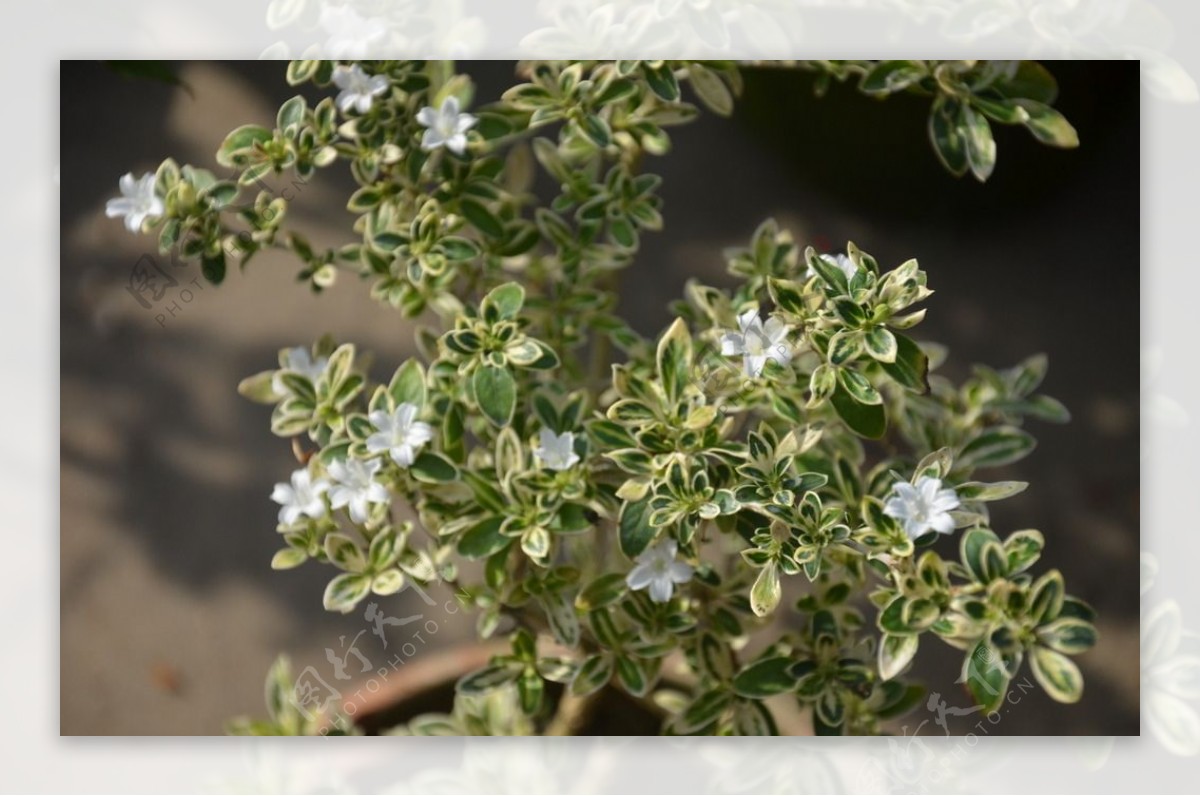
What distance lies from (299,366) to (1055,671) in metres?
0.99

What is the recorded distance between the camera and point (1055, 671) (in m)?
1.39

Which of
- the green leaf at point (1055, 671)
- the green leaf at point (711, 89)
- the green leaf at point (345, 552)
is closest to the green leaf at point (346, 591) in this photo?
the green leaf at point (345, 552)

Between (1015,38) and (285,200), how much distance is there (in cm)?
93

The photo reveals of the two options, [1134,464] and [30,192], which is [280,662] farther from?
[1134,464]

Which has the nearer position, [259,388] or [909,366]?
[909,366]

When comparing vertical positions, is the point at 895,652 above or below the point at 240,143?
below

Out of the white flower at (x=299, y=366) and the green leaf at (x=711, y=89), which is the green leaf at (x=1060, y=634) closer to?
the green leaf at (x=711, y=89)

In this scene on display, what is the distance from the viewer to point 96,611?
1418 millimetres

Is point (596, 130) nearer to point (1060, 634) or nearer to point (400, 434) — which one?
point (400, 434)
